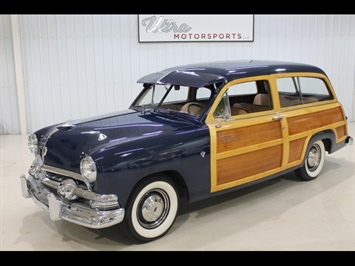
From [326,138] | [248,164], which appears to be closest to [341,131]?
[326,138]

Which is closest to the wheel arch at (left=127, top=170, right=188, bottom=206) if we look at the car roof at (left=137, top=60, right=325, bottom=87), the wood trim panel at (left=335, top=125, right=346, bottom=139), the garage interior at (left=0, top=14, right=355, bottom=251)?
the car roof at (left=137, top=60, right=325, bottom=87)

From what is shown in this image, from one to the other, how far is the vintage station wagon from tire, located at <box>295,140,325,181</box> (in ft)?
0.08

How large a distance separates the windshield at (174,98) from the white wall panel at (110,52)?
4.79 meters

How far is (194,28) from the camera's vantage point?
984cm

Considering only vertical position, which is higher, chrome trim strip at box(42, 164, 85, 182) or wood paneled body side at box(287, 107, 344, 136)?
wood paneled body side at box(287, 107, 344, 136)

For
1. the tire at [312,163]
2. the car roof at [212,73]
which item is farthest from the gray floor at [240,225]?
the car roof at [212,73]

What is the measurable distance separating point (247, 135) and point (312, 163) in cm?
183

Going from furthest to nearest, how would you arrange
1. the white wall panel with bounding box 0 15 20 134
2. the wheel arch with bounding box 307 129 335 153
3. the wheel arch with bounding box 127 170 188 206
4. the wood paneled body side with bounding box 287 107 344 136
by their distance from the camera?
1. the white wall panel with bounding box 0 15 20 134
2. the wheel arch with bounding box 307 129 335 153
3. the wood paneled body side with bounding box 287 107 344 136
4. the wheel arch with bounding box 127 170 188 206

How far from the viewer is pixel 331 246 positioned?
12.5 ft

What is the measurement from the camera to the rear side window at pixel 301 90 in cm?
529

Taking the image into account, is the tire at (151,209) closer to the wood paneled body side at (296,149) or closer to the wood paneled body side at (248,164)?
the wood paneled body side at (248,164)

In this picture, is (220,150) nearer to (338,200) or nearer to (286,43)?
(338,200)

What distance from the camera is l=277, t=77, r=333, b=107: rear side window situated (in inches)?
208

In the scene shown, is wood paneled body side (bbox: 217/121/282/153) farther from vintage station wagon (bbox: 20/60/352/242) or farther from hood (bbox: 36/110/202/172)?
hood (bbox: 36/110/202/172)
